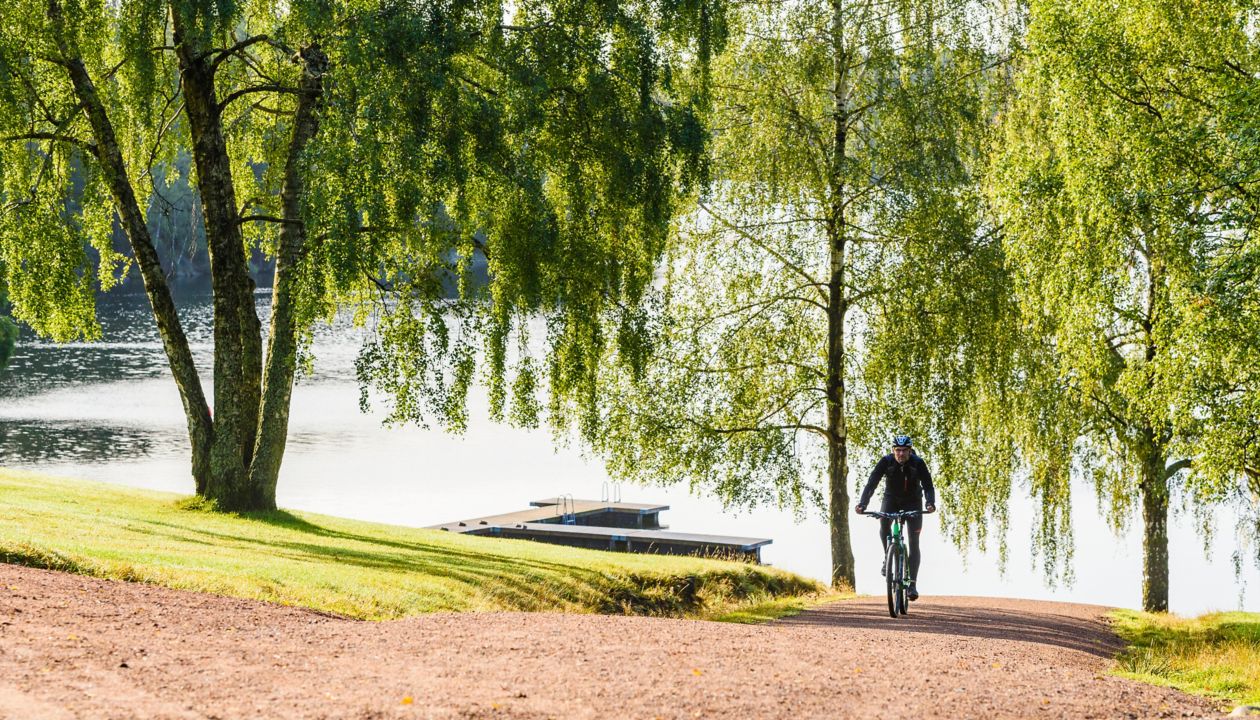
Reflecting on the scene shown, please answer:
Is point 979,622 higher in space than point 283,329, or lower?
lower

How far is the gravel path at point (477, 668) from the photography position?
6680 mm

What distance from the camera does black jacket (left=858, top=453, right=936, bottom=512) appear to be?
12500mm

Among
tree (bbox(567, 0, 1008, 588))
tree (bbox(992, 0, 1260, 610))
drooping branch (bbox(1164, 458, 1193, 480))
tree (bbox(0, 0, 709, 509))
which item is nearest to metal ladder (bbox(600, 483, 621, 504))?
tree (bbox(567, 0, 1008, 588))

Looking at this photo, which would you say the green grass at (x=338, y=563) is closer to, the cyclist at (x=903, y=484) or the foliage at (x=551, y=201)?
the foliage at (x=551, y=201)

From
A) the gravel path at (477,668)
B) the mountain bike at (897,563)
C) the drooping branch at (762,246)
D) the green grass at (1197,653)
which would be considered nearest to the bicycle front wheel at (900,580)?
the mountain bike at (897,563)

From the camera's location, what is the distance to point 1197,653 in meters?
13.6

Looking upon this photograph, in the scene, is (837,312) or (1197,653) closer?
(1197,653)

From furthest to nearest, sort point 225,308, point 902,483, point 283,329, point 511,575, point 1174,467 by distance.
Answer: point 1174,467 < point 225,308 < point 283,329 < point 511,575 < point 902,483

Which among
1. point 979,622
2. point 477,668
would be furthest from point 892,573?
point 477,668

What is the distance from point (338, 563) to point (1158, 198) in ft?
35.4

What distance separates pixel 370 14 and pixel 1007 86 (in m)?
11.7

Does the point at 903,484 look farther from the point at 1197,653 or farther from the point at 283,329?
the point at 283,329

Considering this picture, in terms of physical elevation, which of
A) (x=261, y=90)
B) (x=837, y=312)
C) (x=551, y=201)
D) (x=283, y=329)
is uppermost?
(x=261, y=90)

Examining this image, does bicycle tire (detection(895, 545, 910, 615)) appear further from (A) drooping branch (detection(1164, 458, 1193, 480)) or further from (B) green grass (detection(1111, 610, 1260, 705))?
(A) drooping branch (detection(1164, 458, 1193, 480))
